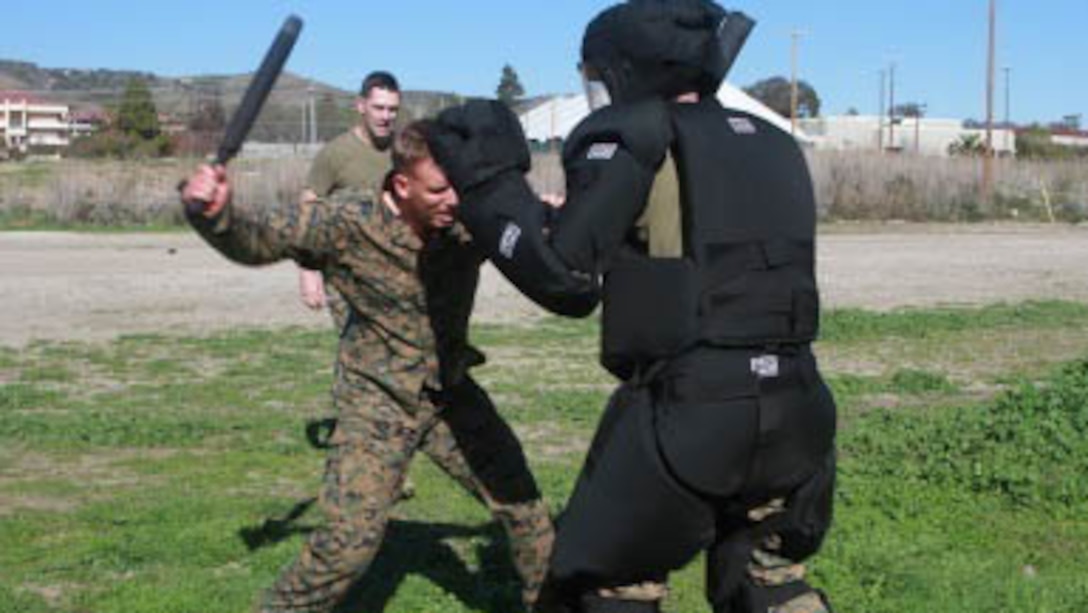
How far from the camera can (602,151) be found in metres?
3.43

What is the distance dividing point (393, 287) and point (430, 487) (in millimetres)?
3048

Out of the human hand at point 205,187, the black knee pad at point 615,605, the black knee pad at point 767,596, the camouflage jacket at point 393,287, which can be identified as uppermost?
the human hand at point 205,187

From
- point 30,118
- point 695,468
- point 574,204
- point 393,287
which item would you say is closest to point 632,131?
point 574,204

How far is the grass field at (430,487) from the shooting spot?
584 centimetres

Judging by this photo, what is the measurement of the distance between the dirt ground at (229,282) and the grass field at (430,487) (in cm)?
311

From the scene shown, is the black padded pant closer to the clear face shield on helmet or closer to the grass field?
the clear face shield on helmet

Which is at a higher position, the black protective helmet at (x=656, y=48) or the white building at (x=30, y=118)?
the white building at (x=30, y=118)

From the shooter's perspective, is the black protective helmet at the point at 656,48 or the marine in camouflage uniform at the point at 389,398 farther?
the marine in camouflage uniform at the point at 389,398

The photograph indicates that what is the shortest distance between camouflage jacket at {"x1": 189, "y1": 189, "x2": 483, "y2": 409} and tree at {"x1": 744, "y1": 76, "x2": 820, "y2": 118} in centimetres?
11868

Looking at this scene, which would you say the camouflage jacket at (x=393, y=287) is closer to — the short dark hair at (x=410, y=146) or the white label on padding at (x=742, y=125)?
the short dark hair at (x=410, y=146)

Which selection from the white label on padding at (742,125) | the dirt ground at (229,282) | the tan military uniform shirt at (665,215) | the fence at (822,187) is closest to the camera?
the tan military uniform shirt at (665,215)

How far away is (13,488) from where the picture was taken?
7.70 metres

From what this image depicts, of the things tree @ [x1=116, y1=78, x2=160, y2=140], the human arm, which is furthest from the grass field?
tree @ [x1=116, y1=78, x2=160, y2=140]

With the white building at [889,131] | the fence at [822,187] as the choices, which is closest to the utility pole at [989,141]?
the fence at [822,187]
